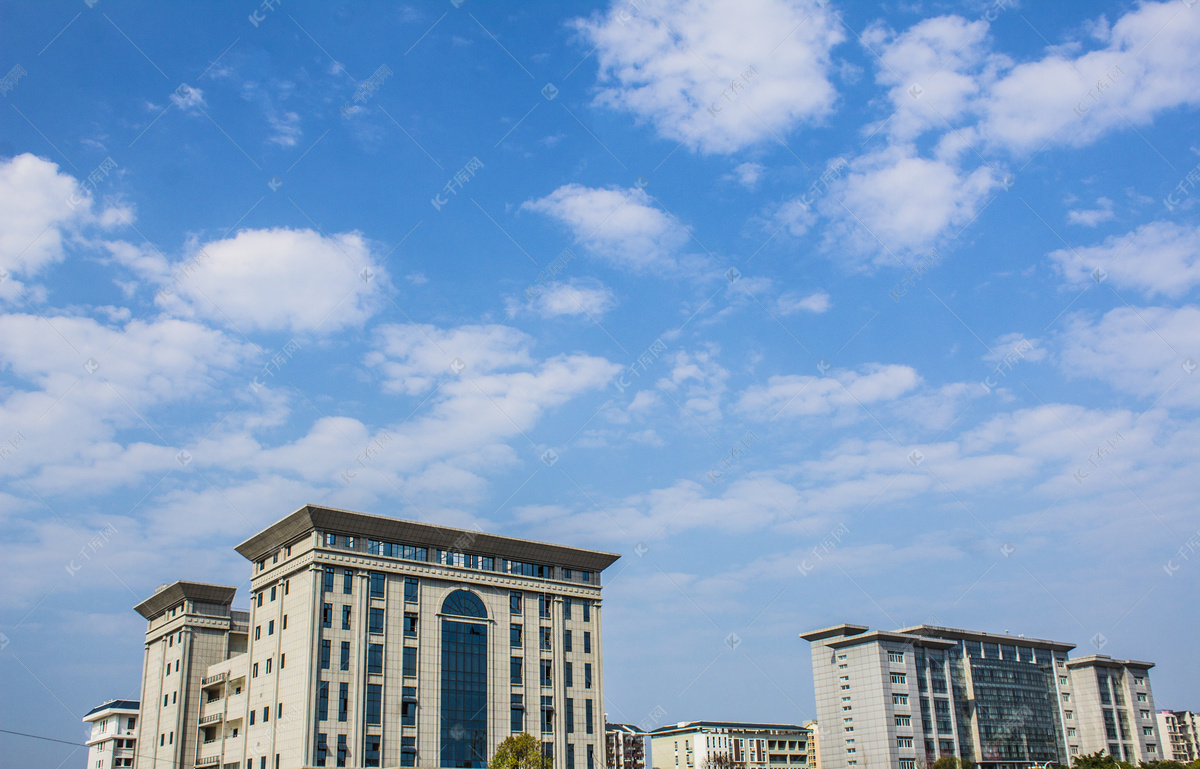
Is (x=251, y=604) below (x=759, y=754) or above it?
above

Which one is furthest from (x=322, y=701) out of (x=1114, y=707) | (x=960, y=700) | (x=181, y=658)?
(x=1114, y=707)

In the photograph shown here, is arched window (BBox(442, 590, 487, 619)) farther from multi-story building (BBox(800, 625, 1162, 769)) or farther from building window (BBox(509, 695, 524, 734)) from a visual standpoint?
multi-story building (BBox(800, 625, 1162, 769))

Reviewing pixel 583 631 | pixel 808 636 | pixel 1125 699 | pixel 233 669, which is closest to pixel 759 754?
pixel 808 636

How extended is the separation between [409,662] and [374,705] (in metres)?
3.94

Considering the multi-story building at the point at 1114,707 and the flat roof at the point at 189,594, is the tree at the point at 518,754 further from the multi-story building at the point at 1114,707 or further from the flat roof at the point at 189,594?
the multi-story building at the point at 1114,707

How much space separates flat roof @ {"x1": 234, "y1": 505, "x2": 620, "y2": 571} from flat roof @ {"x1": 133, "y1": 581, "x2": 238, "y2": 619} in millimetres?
11403

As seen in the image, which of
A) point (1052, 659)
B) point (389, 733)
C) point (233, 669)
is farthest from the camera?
point (1052, 659)

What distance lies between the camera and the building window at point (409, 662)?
219 ft

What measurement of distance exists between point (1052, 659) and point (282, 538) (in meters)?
111

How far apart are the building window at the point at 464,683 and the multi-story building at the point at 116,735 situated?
62099 millimetres

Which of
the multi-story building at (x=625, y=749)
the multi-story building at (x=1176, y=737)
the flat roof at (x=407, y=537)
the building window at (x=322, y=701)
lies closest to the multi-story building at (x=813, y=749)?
the multi-story building at (x=625, y=749)

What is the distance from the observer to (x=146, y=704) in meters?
86.6

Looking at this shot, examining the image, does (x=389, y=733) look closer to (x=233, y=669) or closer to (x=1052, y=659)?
(x=233, y=669)

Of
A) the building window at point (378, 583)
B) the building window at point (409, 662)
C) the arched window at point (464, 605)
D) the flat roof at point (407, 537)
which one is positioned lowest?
the building window at point (409, 662)
